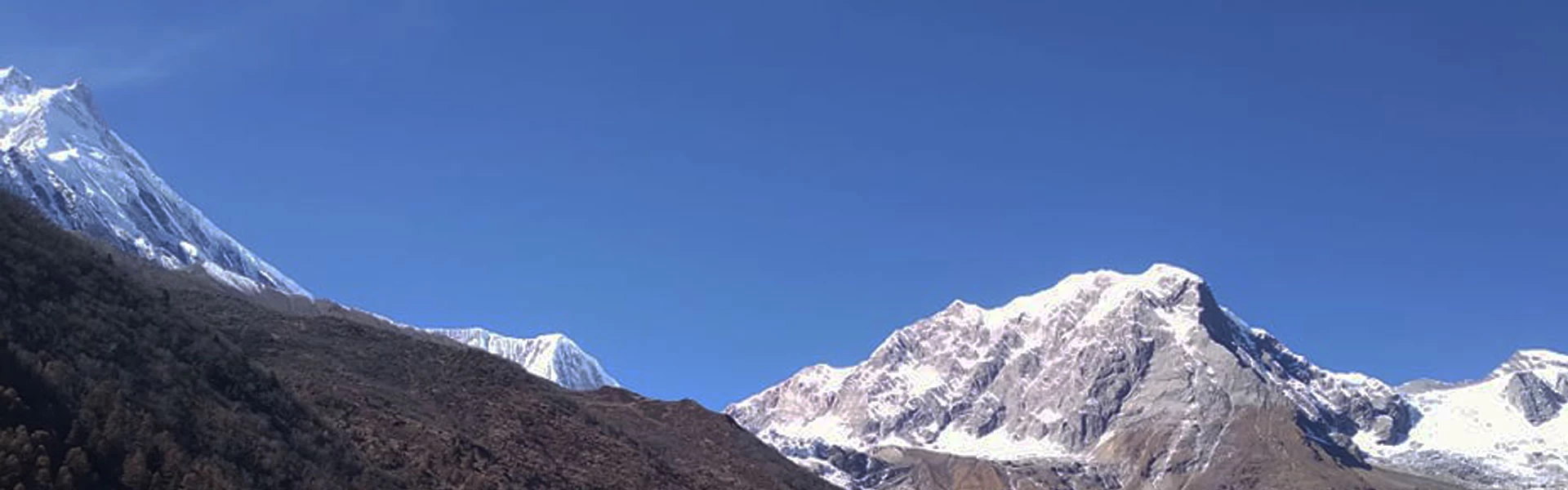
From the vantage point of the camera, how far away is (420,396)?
294ft

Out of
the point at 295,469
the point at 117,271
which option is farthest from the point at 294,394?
the point at 295,469

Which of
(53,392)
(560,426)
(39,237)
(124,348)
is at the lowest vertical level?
(53,392)

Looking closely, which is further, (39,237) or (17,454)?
(39,237)

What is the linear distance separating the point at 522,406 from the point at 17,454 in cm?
5345

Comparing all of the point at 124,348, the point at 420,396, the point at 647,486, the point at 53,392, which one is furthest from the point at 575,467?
the point at 53,392

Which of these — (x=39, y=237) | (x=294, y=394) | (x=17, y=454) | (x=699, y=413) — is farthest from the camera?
(x=699, y=413)

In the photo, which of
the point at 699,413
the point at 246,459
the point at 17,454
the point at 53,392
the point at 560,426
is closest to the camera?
the point at 17,454

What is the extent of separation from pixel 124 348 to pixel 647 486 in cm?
3694

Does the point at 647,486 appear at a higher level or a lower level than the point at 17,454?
higher

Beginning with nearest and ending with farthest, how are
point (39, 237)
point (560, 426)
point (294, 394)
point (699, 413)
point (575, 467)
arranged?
point (39, 237), point (294, 394), point (575, 467), point (560, 426), point (699, 413)

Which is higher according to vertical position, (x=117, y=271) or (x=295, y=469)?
(x=117, y=271)

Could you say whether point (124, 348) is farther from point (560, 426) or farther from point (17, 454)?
point (560, 426)

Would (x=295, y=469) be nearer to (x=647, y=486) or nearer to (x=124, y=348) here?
(x=124, y=348)

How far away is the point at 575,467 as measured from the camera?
3438 inches
